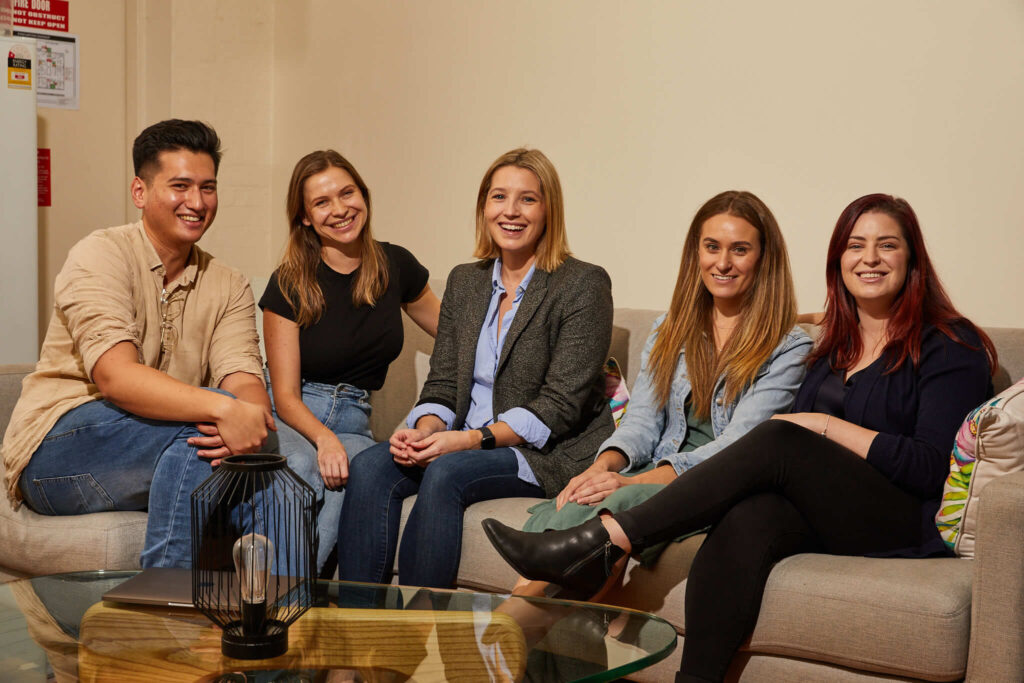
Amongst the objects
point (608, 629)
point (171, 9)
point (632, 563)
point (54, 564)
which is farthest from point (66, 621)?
point (171, 9)

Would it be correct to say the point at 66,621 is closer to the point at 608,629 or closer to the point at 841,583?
the point at 608,629

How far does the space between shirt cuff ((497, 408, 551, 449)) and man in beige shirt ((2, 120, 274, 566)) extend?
57 centimetres

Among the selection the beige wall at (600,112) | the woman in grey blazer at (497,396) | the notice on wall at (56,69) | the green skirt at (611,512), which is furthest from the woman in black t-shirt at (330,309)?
the notice on wall at (56,69)

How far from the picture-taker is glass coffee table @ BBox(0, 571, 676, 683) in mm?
1457

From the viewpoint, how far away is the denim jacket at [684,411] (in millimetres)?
2229

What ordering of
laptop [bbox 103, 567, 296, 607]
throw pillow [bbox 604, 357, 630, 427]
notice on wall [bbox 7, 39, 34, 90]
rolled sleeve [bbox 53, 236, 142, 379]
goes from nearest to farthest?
laptop [bbox 103, 567, 296, 607], rolled sleeve [bbox 53, 236, 142, 379], throw pillow [bbox 604, 357, 630, 427], notice on wall [bbox 7, 39, 34, 90]

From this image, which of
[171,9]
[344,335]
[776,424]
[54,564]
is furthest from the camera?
[171,9]

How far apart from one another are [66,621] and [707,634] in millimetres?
1096

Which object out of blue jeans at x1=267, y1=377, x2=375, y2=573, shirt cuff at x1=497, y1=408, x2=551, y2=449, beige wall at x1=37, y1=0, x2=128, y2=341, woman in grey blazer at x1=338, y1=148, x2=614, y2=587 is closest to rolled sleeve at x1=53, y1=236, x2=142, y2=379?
blue jeans at x1=267, y1=377, x2=375, y2=573

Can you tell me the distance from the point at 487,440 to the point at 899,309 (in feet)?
3.15

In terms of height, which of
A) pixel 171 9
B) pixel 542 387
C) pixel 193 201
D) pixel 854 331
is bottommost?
pixel 542 387

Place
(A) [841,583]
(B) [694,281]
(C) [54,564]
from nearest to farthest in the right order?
(A) [841,583] < (C) [54,564] < (B) [694,281]

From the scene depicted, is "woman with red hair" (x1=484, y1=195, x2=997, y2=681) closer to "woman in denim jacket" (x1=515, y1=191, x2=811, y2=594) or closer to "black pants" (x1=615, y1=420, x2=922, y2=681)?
"black pants" (x1=615, y1=420, x2=922, y2=681)

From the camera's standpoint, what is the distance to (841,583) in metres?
1.78
